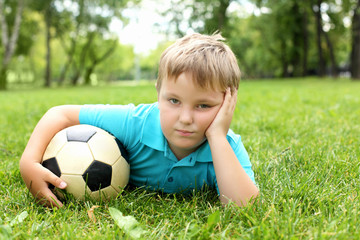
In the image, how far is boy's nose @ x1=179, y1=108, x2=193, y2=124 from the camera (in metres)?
1.88

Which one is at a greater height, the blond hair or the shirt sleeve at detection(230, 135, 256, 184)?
the blond hair

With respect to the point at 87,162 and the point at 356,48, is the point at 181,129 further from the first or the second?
the point at 356,48

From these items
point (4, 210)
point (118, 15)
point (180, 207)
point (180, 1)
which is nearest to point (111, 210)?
point (180, 207)

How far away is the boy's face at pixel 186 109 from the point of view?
74.2 inches

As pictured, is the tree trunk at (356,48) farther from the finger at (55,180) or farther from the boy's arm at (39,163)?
the finger at (55,180)

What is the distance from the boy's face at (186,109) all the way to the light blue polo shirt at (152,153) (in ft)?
0.62

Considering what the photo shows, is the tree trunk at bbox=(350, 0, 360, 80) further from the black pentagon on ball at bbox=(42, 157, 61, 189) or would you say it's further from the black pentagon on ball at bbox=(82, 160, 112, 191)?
the black pentagon on ball at bbox=(42, 157, 61, 189)

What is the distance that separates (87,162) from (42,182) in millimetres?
311

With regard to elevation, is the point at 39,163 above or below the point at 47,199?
above

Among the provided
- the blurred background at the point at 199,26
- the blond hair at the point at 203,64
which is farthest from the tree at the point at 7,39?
the blond hair at the point at 203,64

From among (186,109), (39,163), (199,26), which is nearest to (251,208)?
(186,109)

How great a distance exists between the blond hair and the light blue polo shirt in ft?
1.13

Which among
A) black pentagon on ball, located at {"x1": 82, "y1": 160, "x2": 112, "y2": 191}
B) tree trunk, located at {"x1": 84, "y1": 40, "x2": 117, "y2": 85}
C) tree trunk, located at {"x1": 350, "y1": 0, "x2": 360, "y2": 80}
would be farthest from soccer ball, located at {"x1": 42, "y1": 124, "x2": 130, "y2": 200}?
tree trunk, located at {"x1": 84, "y1": 40, "x2": 117, "y2": 85}

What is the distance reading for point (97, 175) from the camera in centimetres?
213
